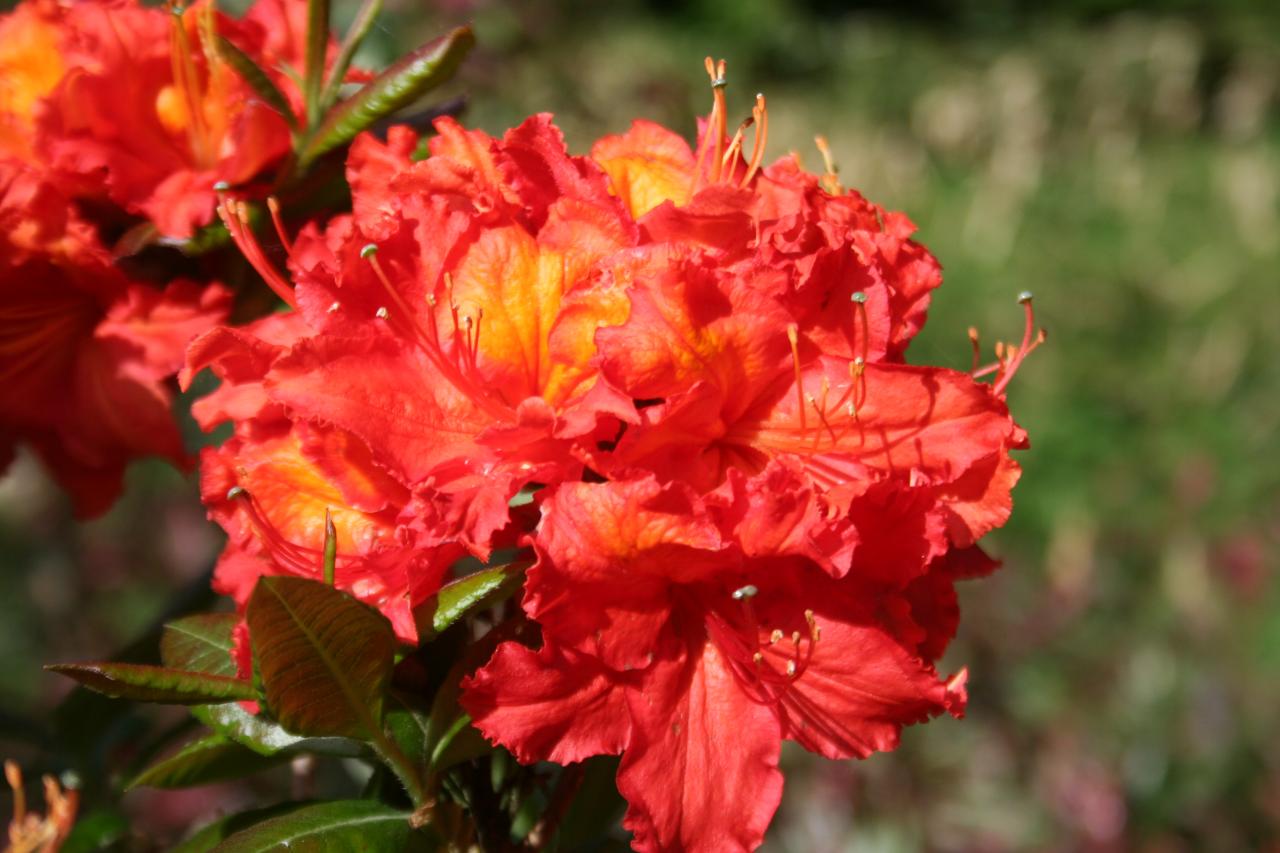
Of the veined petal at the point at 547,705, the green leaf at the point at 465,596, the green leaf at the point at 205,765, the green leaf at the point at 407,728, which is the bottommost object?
the green leaf at the point at 205,765

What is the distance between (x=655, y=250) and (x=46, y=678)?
2.17 metres

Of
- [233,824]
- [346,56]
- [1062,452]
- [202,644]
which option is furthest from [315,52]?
[1062,452]

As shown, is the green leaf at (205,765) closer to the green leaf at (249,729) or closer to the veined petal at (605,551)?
the green leaf at (249,729)

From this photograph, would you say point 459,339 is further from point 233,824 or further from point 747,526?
point 233,824

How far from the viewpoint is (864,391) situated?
707mm

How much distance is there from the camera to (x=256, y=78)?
81 centimetres

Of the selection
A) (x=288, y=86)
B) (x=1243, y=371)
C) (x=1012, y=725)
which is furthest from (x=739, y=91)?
(x=288, y=86)

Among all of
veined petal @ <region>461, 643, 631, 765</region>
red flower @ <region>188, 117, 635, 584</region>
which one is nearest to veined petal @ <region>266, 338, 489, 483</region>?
red flower @ <region>188, 117, 635, 584</region>

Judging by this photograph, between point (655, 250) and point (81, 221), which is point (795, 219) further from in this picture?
point (81, 221)

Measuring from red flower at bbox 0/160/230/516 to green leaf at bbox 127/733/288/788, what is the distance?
224 mm

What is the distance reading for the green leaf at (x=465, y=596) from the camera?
0.66m

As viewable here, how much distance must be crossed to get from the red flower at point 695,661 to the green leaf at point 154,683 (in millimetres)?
126

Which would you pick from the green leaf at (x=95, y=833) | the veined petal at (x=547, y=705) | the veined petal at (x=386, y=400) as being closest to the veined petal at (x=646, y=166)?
the veined petal at (x=386, y=400)

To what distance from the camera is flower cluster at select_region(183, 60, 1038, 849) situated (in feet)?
2.15
